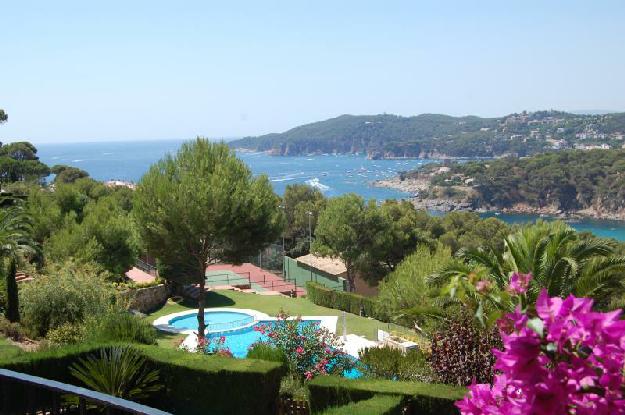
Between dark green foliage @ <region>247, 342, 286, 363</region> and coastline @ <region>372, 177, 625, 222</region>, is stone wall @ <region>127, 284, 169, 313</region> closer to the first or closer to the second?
dark green foliage @ <region>247, 342, 286, 363</region>

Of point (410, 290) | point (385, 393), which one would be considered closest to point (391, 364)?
point (385, 393)

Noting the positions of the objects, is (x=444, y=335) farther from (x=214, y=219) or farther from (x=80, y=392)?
(x=214, y=219)

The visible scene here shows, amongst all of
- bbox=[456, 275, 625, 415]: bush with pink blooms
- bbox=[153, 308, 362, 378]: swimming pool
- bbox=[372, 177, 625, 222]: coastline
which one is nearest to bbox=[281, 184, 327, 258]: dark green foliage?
bbox=[153, 308, 362, 378]: swimming pool

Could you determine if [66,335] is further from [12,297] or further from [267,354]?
[267,354]

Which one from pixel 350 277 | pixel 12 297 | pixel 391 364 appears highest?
pixel 12 297

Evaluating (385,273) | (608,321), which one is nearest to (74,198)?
(385,273)

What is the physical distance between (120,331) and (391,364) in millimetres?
5957

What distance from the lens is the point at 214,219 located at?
2486 cm

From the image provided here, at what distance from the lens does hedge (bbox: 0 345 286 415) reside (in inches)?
444

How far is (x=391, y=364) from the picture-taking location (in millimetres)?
13516

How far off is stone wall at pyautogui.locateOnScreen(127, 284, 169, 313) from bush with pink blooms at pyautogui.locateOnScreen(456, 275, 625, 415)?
2770 cm

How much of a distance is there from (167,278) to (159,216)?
27.7ft

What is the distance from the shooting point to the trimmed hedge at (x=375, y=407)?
9.12 metres

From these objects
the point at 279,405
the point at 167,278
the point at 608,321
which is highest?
the point at 608,321
